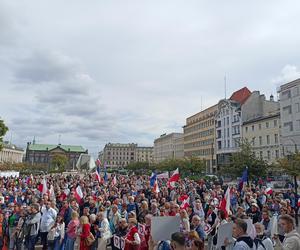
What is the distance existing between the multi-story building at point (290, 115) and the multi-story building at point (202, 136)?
25.7 meters

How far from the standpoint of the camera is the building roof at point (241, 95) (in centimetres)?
7223

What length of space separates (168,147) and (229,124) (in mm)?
58155

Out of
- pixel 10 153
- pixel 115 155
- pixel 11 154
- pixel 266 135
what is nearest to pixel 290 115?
pixel 266 135

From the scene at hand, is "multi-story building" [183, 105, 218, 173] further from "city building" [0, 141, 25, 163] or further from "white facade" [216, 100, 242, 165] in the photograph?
"city building" [0, 141, 25, 163]

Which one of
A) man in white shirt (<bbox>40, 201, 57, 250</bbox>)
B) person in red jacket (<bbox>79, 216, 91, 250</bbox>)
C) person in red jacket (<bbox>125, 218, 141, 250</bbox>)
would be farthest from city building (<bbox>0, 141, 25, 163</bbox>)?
person in red jacket (<bbox>125, 218, 141, 250</bbox>)

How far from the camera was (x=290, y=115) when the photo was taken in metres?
52.6

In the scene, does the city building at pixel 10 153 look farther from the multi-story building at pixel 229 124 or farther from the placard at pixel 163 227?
the placard at pixel 163 227

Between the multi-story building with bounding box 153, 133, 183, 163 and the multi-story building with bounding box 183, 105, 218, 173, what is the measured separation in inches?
396

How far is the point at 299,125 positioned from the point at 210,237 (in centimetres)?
4602

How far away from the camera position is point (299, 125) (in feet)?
167

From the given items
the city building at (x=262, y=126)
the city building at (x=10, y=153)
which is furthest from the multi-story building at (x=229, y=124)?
the city building at (x=10, y=153)

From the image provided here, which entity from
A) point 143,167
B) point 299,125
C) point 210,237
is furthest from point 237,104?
point 210,237

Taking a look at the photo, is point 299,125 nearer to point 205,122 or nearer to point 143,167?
point 205,122

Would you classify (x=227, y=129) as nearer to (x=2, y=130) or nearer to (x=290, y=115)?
(x=290, y=115)
